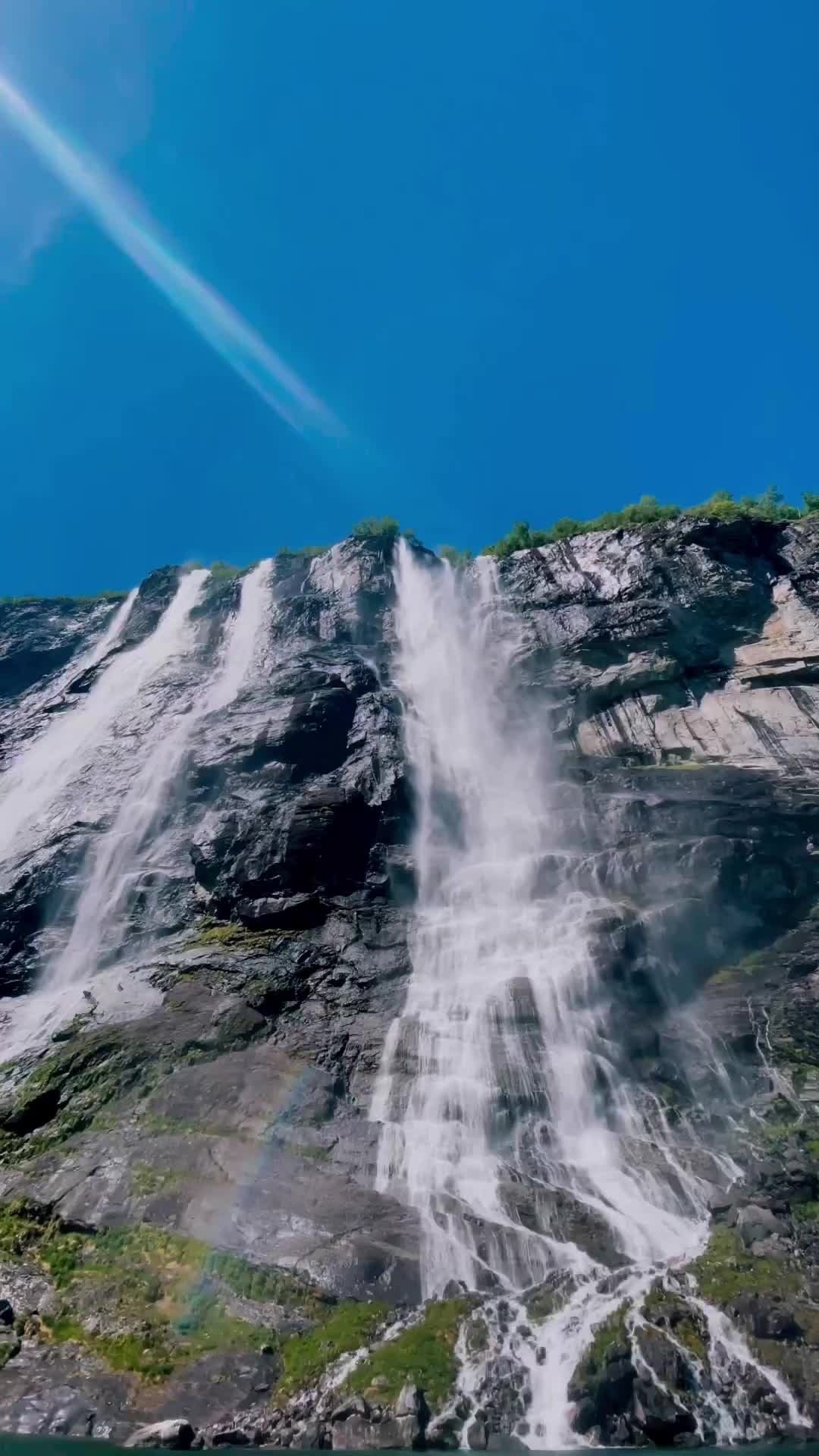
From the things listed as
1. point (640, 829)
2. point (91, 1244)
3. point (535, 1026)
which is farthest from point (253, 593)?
point (91, 1244)

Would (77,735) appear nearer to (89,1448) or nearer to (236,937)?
(236,937)

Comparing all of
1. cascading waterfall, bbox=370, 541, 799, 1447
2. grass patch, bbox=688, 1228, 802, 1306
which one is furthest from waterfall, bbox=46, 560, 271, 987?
grass patch, bbox=688, 1228, 802, 1306

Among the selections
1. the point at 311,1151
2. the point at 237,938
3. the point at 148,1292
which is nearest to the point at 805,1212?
the point at 311,1151

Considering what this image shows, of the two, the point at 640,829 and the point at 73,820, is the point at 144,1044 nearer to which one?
the point at 73,820

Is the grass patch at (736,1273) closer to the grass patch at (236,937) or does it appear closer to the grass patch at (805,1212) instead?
the grass patch at (805,1212)

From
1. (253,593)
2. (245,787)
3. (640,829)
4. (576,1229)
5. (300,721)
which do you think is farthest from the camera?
(253,593)

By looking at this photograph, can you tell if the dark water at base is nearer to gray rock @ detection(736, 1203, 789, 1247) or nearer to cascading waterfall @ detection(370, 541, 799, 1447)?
cascading waterfall @ detection(370, 541, 799, 1447)
